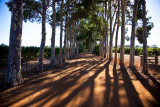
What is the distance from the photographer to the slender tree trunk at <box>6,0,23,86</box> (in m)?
4.66

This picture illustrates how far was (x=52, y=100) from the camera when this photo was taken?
3373mm

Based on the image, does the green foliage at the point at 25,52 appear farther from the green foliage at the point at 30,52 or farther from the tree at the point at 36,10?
the tree at the point at 36,10

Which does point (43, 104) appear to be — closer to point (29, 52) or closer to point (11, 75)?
point (11, 75)

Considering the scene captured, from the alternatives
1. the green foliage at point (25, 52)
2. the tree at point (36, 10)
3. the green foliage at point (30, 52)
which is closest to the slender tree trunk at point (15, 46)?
the tree at point (36, 10)

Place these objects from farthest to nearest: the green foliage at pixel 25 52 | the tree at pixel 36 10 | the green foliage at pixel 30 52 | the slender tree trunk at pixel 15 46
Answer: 1. the green foliage at pixel 30 52
2. the green foliage at pixel 25 52
3. the tree at pixel 36 10
4. the slender tree trunk at pixel 15 46

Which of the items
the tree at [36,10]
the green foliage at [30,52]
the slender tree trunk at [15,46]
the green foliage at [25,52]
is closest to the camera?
the slender tree trunk at [15,46]

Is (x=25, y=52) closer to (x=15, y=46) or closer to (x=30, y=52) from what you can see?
(x=30, y=52)

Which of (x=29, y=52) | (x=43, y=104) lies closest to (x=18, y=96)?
(x=43, y=104)

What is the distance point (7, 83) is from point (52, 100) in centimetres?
291

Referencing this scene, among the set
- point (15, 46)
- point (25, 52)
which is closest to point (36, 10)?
point (15, 46)

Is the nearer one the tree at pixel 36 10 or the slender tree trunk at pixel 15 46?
the slender tree trunk at pixel 15 46

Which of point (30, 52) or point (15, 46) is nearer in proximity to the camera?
point (15, 46)

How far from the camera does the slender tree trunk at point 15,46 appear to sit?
4660 millimetres

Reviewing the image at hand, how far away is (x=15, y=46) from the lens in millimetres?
4770
